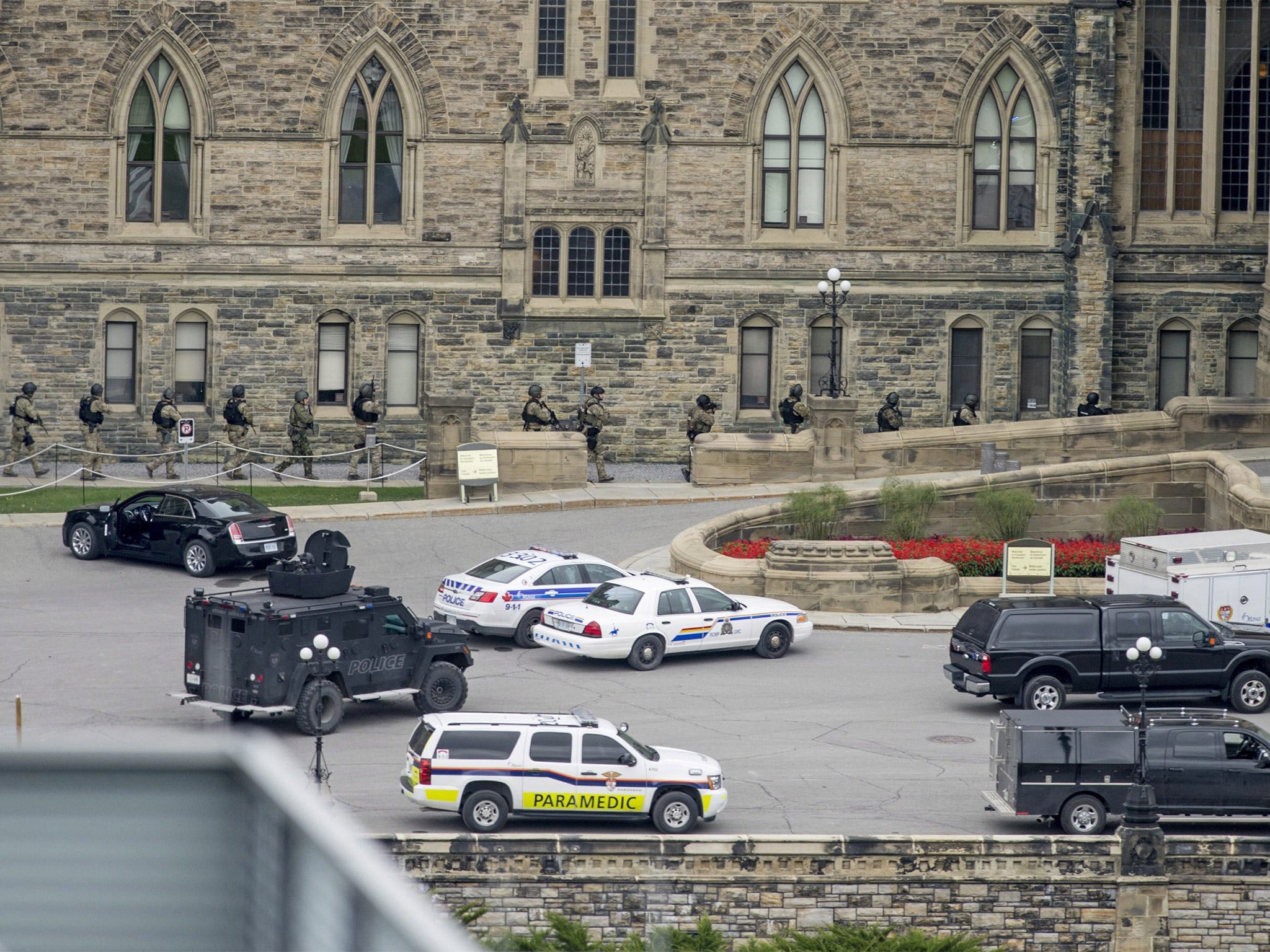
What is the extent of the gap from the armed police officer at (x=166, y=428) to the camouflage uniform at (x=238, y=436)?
3.37 feet

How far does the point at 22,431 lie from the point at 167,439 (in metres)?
2.80

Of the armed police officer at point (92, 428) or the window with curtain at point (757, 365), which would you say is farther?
the window with curtain at point (757, 365)

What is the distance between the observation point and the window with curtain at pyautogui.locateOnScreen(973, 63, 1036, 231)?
41.5 metres

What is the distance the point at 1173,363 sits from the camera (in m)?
42.6

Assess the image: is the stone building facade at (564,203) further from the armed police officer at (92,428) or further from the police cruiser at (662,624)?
the police cruiser at (662,624)

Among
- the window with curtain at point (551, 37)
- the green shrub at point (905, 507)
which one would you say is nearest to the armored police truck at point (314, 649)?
the green shrub at point (905, 507)

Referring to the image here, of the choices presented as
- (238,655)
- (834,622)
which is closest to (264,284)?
(834,622)

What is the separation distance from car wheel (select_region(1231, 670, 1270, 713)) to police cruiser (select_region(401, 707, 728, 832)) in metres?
7.34

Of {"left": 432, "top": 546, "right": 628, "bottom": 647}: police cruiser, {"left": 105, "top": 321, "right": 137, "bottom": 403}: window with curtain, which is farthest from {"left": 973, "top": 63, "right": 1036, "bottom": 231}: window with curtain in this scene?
{"left": 432, "top": 546, "right": 628, "bottom": 647}: police cruiser

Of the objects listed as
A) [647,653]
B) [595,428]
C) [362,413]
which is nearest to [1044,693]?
[647,653]

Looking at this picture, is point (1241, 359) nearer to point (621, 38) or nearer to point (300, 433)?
point (621, 38)

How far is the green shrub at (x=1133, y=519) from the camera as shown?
31.0m

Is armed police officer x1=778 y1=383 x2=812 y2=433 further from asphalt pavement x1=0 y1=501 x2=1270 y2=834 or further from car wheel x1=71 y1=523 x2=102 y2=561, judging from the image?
car wheel x1=71 y1=523 x2=102 y2=561

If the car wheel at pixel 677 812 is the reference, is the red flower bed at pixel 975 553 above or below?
above
